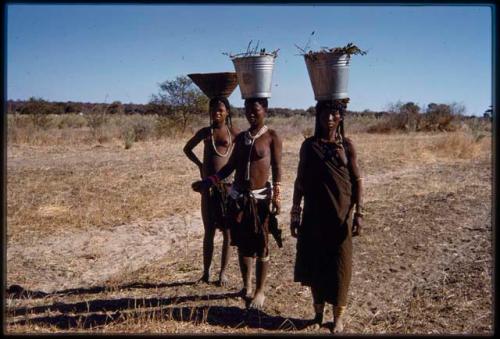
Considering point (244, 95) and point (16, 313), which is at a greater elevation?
point (244, 95)

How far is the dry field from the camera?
4133 millimetres

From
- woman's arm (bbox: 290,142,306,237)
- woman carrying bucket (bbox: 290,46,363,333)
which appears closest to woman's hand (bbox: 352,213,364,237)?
woman carrying bucket (bbox: 290,46,363,333)

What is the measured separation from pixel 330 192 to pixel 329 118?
0.53 meters

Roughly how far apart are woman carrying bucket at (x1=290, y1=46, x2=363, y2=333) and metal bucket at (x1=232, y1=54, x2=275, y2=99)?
1.26 feet

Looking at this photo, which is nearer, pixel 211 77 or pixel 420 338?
pixel 420 338

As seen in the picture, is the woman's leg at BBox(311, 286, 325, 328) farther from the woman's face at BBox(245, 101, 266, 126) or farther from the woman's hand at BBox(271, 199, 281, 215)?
the woman's face at BBox(245, 101, 266, 126)

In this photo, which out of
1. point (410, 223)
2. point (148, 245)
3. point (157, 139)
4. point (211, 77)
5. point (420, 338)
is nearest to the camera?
point (420, 338)

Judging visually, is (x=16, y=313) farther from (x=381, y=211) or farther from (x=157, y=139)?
(x=157, y=139)

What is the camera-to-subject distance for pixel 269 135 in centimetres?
419

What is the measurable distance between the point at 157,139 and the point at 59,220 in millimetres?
13268

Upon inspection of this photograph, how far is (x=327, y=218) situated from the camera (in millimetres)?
3719

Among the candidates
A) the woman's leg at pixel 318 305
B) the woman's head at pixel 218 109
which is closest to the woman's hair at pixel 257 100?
the woman's head at pixel 218 109

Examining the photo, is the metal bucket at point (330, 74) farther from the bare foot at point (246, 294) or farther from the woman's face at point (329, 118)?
the bare foot at point (246, 294)

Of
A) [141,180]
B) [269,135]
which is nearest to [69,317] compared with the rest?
[269,135]
